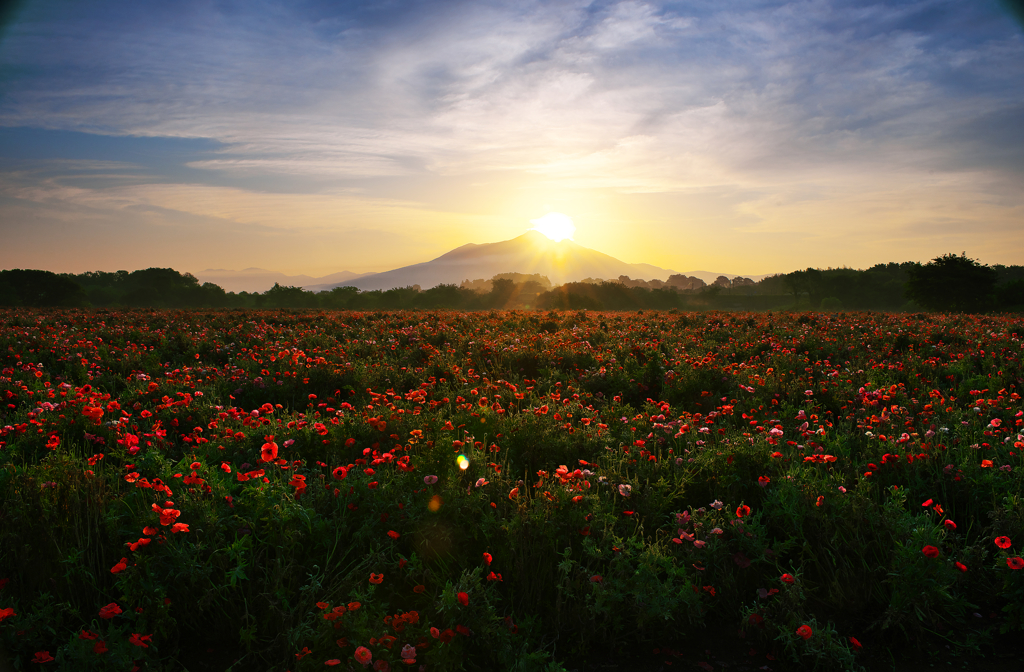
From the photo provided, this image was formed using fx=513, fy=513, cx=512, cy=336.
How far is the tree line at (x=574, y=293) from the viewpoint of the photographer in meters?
37.3

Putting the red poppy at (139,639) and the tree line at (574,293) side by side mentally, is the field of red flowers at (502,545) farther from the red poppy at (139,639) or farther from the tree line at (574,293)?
the tree line at (574,293)

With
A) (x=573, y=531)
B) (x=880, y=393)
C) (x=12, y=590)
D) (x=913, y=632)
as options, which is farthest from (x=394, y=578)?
(x=880, y=393)

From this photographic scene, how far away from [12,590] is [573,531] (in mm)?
Answer: 2951

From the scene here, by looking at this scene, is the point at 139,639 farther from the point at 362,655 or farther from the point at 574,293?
the point at 574,293

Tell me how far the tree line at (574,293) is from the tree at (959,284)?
0.07m

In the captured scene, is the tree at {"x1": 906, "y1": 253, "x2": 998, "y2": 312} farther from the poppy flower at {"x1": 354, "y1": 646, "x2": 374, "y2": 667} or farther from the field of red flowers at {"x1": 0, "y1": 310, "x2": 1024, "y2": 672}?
the poppy flower at {"x1": 354, "y1": 646, "x2": 374, "y2": 667}

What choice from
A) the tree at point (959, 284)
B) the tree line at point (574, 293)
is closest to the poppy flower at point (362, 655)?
the tree line at point (574, 293)

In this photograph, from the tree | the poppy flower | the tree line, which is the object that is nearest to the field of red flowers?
the poppy flower

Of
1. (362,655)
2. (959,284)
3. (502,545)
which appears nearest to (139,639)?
(362,655)

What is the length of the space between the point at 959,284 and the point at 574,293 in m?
27.9

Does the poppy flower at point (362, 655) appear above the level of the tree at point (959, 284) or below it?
below

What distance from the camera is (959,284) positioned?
36969 mm

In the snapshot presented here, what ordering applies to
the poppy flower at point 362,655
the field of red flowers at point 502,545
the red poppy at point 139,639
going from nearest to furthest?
the poppy flower at point 362,655 < the red poppy at point 139,639 < the field of red flowers at point 502,545

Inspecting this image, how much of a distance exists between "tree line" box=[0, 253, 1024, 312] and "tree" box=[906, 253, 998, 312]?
0.07 m
